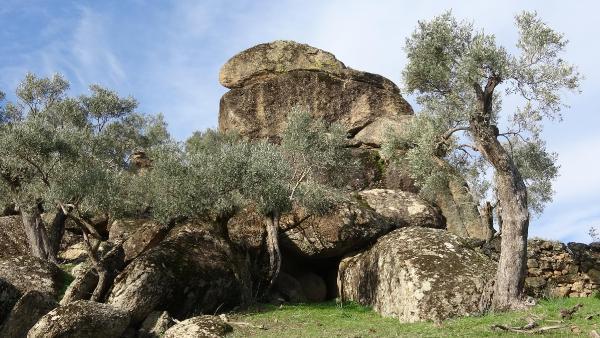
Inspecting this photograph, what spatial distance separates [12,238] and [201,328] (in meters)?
20.5

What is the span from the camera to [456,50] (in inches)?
957

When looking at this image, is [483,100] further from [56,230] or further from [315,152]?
[56,230]

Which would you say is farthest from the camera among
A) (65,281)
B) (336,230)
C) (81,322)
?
(336,230)

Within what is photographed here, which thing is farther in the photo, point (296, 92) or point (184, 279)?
point (296, 92)

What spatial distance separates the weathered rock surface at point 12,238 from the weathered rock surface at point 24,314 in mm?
14238

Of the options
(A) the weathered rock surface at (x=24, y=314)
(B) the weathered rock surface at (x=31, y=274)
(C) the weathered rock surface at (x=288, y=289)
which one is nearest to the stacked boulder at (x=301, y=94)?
(C) the weathered rock surface at (x=288, y=289)

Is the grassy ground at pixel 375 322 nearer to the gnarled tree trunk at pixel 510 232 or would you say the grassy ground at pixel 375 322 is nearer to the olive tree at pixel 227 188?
the gnarled tree trunk at pixel 510 232

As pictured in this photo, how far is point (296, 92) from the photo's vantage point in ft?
156

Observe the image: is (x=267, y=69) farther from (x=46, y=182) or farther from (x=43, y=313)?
(x=43, y=313)

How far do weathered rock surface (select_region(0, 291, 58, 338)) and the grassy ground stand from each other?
7466 mm

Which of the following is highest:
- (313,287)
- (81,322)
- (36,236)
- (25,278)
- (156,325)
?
(36,236)

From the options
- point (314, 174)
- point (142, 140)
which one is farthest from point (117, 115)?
point (314, 174)

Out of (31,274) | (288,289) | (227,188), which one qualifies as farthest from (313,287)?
(31,274)

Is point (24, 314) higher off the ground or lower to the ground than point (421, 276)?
lower
